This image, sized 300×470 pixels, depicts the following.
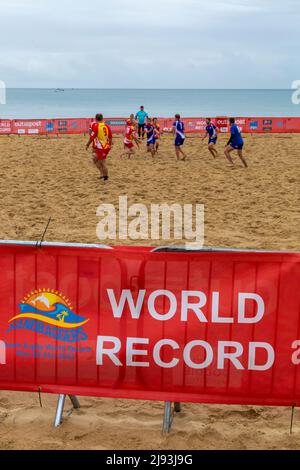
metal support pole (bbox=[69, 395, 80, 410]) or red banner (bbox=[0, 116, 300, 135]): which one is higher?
red banner (bbox=[0, 116, 300, 135])

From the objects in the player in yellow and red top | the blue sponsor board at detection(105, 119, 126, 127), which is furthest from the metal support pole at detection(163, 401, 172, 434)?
the blue sponsor board at detection(105, 119, 126, 127)

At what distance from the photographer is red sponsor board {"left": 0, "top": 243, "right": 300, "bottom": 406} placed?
14.0 ft

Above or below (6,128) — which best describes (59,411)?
below

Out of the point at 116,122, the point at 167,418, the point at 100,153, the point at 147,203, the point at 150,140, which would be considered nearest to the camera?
the point at 167,418

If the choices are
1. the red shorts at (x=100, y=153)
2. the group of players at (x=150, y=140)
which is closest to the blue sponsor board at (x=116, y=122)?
the group of players at (x=150, y=140)

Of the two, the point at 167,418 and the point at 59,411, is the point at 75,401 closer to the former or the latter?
the point at 59,411

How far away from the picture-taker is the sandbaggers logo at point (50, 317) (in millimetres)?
4430

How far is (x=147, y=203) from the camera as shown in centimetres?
1312

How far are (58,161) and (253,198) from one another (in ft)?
26.5

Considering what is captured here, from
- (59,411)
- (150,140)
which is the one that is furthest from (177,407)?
(150,140)

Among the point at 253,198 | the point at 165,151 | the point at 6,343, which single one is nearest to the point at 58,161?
the point at 165,151

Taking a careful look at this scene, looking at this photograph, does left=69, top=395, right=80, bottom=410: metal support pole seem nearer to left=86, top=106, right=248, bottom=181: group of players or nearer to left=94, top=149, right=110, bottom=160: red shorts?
left=86, top=106, right=248, bottom=181: group of players

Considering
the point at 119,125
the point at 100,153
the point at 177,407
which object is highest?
the point at 119,125

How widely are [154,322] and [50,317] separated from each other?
825mm
